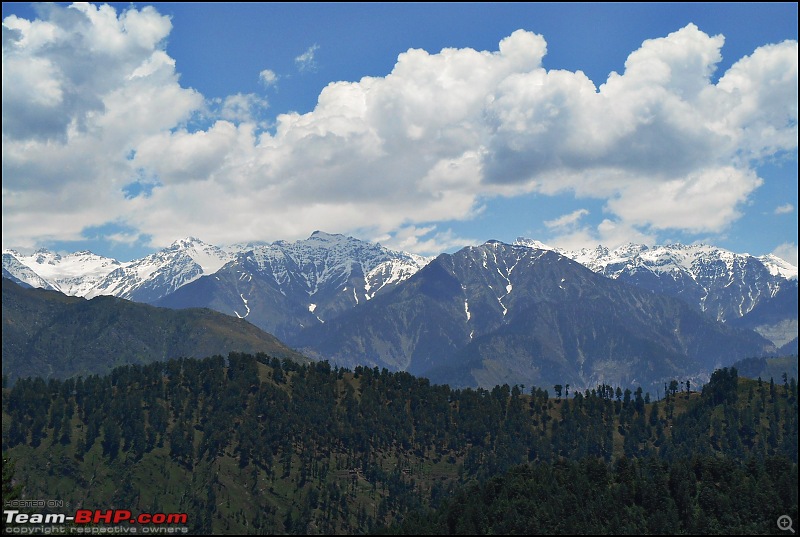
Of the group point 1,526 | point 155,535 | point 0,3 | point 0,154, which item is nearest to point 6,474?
point 1,526

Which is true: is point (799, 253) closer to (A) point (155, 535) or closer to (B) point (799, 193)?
(B) point (799, 193)

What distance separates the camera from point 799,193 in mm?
123250

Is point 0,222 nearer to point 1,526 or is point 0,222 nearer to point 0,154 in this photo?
point 0,154

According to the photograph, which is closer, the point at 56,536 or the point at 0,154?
the point at 0,154

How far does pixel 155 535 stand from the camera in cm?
19825

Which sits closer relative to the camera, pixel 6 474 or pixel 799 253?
pixel 799 253

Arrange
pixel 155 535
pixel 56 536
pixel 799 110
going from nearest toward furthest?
1. pixel 799 110
2. pixel 56 536
3. pixel 155 535

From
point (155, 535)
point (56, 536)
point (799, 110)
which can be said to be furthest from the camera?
point (155, 535)

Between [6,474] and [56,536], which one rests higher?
[6,474]

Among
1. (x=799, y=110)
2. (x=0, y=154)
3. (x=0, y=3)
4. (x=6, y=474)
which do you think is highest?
(x=0, y=3)

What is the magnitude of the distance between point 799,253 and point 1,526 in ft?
547

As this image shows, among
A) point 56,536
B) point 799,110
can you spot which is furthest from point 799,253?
point 56,536

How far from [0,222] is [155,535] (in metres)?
106

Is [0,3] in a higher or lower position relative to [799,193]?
higher
